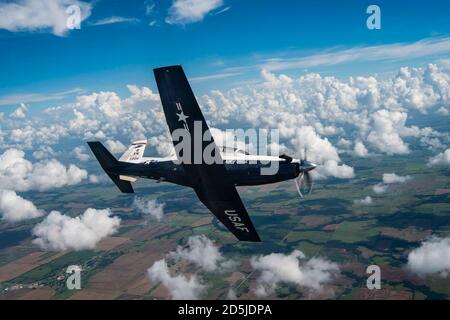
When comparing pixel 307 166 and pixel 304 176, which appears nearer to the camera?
pixel 307 166

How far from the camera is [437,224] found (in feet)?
489

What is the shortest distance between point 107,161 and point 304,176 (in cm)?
1445

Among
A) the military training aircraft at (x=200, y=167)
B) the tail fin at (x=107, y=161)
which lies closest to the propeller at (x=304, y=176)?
the military training aircraft at (x=200, y=167)

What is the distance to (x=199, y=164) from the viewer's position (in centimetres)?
1692

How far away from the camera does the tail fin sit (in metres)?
22.9

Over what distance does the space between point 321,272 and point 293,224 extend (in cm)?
5397

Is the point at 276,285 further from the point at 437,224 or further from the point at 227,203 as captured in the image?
the point at 227,203
